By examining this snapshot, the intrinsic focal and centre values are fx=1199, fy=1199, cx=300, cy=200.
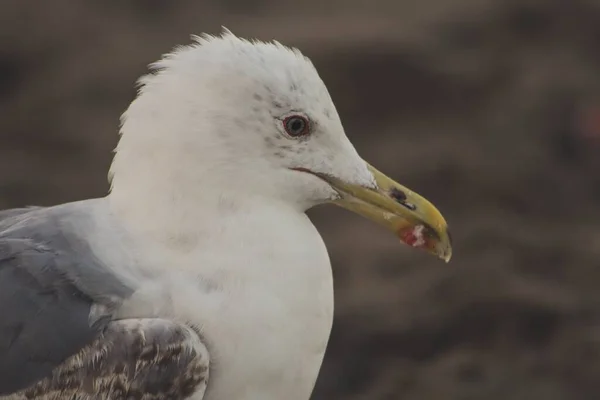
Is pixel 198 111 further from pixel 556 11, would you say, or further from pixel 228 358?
pixel 556 11

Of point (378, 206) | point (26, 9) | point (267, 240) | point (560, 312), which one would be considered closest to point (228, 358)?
point (267, 240)

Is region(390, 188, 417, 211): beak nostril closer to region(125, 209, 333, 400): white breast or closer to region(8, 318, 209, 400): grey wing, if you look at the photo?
region(125, 209, 333, 400): white breast

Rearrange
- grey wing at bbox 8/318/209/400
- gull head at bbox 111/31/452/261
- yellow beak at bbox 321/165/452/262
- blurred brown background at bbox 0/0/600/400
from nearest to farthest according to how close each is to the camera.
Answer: grey wing at bbox 8/318/209/400
gull head at bbox 111/31/452/261
yellow beak at bbox 321/165/452/262
blurred brown background at bbox 0/0/600/400

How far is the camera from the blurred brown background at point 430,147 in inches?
185

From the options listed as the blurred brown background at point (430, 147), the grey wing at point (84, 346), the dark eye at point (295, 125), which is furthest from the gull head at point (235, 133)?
the blurred brown background at point (430, 147)

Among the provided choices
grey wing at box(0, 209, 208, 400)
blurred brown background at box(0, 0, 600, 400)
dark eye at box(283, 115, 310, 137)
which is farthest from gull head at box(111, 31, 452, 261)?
blurred brown background at box(0, 0, 600, 400)

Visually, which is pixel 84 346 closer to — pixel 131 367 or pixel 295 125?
pixel 131 367

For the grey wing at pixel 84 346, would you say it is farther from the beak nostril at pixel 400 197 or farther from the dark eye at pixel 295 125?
the beak nostril at pixel 400 197

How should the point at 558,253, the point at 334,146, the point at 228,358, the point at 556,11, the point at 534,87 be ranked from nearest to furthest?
the point at 228,358 → the point at 334,146 → the point at 558,253 → the point at 534,87 → the point at 556,11

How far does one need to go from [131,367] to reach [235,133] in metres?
0.52

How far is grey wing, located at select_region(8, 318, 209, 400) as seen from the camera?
2.35 meters

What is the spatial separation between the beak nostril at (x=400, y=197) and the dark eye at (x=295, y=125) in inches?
10.3

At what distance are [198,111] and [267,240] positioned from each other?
1.00 feet

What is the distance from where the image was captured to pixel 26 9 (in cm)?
714
